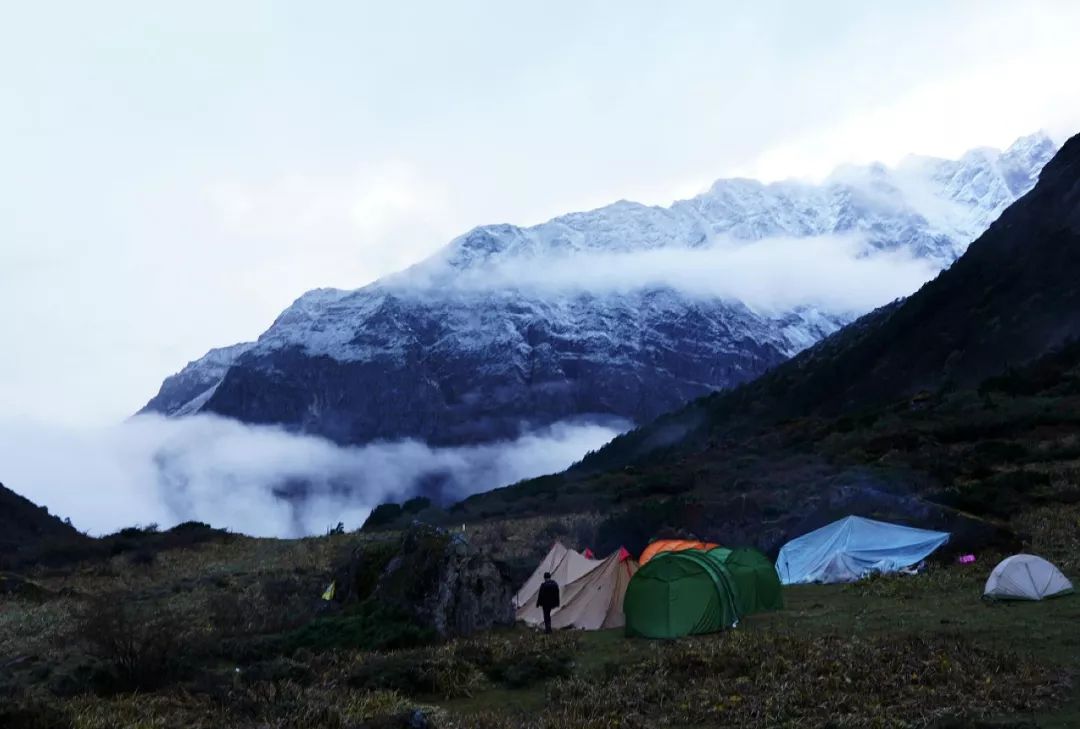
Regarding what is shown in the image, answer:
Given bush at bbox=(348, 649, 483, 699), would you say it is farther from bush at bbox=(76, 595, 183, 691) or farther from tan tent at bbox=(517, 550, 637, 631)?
tan tent at bbox=(517, 550, 637, 631)

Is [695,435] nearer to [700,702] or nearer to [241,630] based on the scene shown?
[241,630]

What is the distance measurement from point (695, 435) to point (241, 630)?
81.1 meters

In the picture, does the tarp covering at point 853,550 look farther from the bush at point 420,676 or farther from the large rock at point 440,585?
the bush at point 420,676

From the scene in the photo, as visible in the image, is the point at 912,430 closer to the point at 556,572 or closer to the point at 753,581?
the point at 556,572

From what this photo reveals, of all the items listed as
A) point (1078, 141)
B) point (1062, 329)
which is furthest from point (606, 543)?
point (1078, 141)

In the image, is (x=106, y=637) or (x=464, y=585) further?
(x=464, y=585)

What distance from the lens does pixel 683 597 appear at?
66.1ft

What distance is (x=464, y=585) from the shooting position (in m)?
22.4

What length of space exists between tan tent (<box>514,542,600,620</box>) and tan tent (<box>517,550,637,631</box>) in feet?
1.25

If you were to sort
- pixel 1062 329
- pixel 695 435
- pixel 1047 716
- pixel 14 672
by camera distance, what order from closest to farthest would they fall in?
pixel 1047 716, pixel 14 672, pixel 1062 329, pixel 695 435

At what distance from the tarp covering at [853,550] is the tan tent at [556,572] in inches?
286

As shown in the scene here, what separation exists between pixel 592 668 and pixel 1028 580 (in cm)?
970

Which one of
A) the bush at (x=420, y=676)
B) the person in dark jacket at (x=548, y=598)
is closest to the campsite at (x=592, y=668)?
the bush at (x=420, y=676)

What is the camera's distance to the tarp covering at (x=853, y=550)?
27219mm
